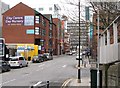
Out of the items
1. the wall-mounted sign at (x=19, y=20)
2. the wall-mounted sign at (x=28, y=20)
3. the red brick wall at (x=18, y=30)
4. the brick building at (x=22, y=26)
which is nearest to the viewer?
the wall-mounted sign at (x=28, y=20)

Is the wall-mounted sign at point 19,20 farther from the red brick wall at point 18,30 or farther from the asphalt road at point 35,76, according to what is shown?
the asphalt road at point 35,76

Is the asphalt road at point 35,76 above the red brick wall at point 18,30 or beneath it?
beneath

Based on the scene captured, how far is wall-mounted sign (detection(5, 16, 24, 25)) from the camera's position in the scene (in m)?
85.2

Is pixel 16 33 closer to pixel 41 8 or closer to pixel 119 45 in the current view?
pixel 41 8

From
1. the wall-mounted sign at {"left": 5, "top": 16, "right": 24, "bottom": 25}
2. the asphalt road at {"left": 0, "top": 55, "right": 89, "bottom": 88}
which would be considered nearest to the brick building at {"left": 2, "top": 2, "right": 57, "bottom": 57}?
the wall-mounted sign at {"left": 5, "top": 16, "right": 24, "bottom": 25}

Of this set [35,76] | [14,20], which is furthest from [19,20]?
[35,76]

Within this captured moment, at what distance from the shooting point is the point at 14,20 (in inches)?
3381

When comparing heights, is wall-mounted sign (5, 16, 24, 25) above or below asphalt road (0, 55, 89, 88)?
above

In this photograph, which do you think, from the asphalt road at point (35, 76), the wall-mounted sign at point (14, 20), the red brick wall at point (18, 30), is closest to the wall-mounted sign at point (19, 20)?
the wall-mounted sign at point (14, 20)

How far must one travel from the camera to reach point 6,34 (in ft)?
283

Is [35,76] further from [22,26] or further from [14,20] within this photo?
[14,20]

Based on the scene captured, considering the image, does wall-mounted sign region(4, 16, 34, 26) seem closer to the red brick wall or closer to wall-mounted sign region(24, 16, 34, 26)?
wall-mounted sign region(24, 16, 34, 26)

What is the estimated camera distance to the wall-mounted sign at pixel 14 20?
279 ft

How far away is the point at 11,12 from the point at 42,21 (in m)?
10.1
